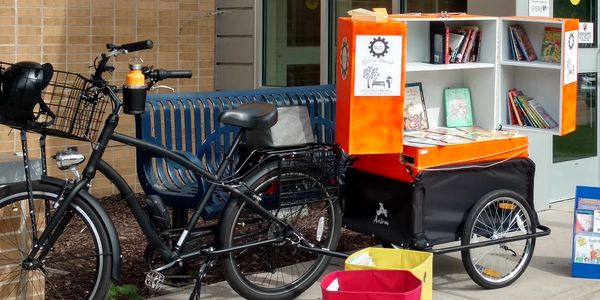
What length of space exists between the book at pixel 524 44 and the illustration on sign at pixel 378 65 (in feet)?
4.12

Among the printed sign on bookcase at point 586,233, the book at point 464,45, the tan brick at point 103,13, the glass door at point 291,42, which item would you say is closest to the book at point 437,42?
the book at point 464,45

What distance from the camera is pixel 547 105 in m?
6.66

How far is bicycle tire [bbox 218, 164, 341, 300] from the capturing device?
5.45 meters

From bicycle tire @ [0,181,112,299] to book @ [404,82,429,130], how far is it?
2.32 m

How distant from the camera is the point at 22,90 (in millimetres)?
4688

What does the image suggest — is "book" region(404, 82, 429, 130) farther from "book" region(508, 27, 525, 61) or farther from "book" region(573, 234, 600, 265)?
"book" region(573, 234, 600, 265)

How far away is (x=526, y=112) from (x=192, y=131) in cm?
225

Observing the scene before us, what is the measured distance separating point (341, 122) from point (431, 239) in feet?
2.91

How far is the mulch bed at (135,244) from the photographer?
6.41 m

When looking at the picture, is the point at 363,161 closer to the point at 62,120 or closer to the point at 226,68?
the point at 62,120

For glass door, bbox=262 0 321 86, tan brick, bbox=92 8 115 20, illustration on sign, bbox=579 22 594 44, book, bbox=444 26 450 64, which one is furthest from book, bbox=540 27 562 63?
tan brick, bbox=92 8 115 20

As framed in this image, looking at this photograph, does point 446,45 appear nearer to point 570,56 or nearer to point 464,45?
point 464,45

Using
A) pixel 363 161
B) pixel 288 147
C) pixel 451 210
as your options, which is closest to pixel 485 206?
pixel 451 210

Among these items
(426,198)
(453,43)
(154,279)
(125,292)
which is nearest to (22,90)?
(154,279)
